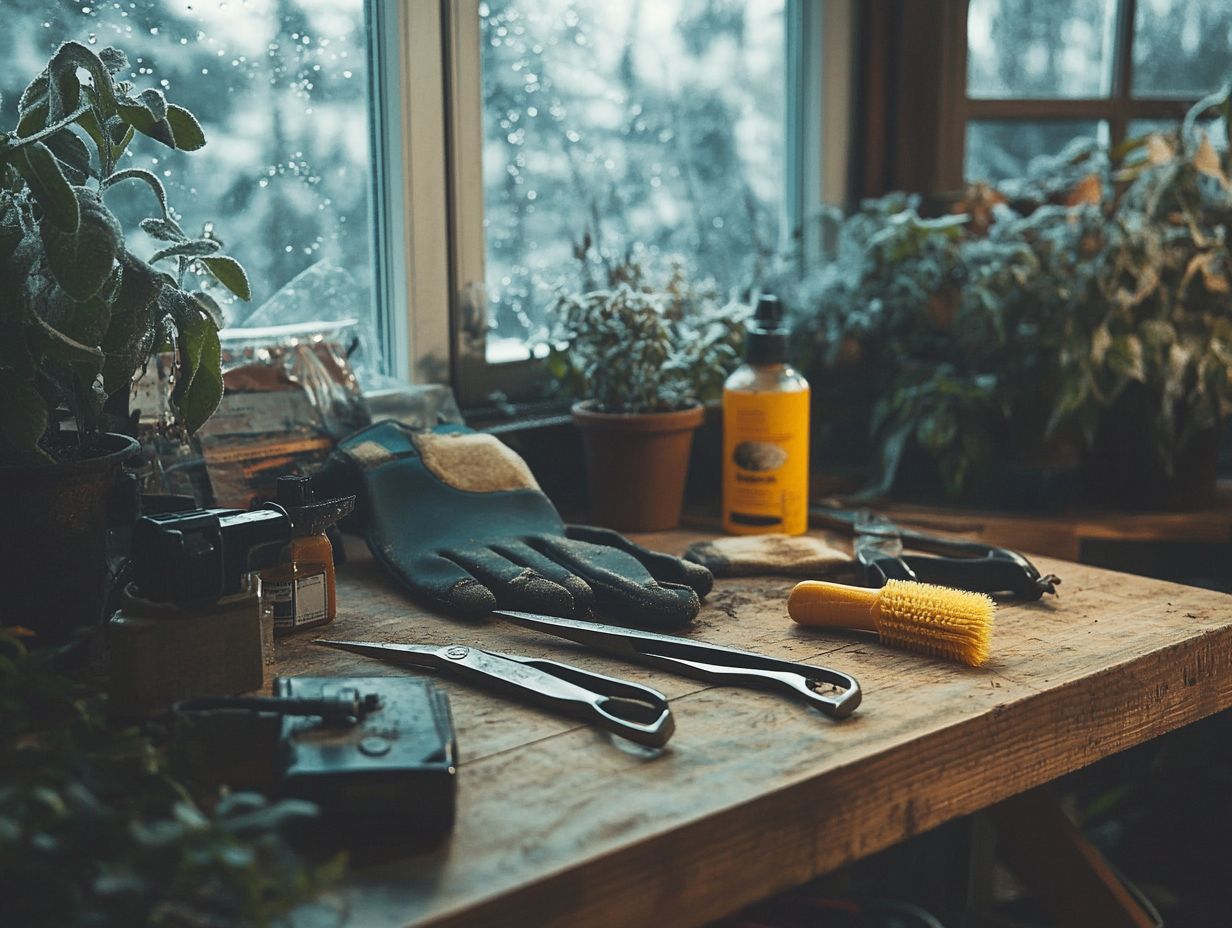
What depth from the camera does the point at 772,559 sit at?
1.25 metres

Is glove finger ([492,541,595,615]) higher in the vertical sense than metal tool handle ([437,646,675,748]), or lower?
higher

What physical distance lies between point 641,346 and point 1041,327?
58 centimetres

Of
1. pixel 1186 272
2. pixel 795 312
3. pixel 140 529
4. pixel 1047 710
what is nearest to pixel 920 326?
pixel 795 312

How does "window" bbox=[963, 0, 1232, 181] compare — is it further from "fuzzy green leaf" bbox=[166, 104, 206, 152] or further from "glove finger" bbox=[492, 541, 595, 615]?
"fuzzy green leaf" bbox=[166, 104, 206, 152]

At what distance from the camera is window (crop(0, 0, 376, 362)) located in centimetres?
133

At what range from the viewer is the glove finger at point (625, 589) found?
1065 millimetres

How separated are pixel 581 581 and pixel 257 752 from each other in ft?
1.22

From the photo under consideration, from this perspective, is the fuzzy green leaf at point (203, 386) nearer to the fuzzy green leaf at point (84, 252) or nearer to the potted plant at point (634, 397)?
the fuzzy green leaf at point (84, 252)

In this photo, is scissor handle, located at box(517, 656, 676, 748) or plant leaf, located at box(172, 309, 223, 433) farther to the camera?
plant leaf, located at box(172, 309, 223, 433)

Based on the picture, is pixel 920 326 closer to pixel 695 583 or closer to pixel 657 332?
pixel 657 332

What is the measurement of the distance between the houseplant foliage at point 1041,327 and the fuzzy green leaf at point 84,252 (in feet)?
3.49

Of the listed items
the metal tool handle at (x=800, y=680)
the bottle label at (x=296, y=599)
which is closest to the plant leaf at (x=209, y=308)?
the bottle label at (x=296, y=599)

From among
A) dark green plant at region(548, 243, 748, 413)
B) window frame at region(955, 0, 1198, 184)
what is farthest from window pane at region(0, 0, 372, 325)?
window frame at region(955, 0, 1198, 184)

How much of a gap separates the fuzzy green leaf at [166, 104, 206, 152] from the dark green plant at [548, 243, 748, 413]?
1.89ft
